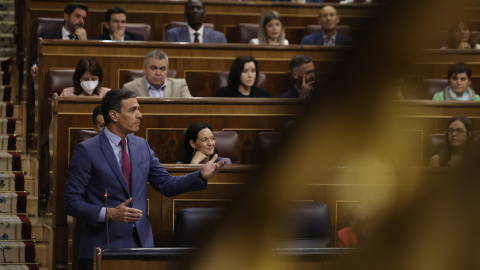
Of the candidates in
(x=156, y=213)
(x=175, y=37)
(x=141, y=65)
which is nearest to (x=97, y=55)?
(x=141, y=65)

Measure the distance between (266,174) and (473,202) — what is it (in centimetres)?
12

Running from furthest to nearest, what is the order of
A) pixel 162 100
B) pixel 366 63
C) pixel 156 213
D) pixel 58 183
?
pixel 162 100 < pixel 58 183 < pixel 156 213 < pixel 366 63

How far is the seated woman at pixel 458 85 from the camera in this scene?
3756mm

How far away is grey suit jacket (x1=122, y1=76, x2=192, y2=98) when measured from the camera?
342 centimetres

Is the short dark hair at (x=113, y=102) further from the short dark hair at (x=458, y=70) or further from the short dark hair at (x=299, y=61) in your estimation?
the short dark hair at (x=458, y=70)

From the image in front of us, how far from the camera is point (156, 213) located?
8.58 feet

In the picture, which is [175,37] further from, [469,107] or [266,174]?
[266,174]

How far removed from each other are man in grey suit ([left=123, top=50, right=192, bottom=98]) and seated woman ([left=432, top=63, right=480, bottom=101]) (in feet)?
4.40

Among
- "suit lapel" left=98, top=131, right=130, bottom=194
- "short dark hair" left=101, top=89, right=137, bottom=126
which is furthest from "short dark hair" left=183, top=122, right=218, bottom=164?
"suit lapel" left=98, top=131, right=130, bottom=194

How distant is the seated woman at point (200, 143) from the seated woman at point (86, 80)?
0.59 metres

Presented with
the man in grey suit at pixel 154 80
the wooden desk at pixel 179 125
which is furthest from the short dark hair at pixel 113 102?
the man in grey suit at pixel 154 80

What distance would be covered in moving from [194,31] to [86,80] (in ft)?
3.82

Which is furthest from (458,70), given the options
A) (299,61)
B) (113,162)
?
(113,162)

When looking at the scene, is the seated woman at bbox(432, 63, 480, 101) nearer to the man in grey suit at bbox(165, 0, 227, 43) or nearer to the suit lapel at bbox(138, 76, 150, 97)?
the man in grey suit at bbox(165, 0, 227, 43)
